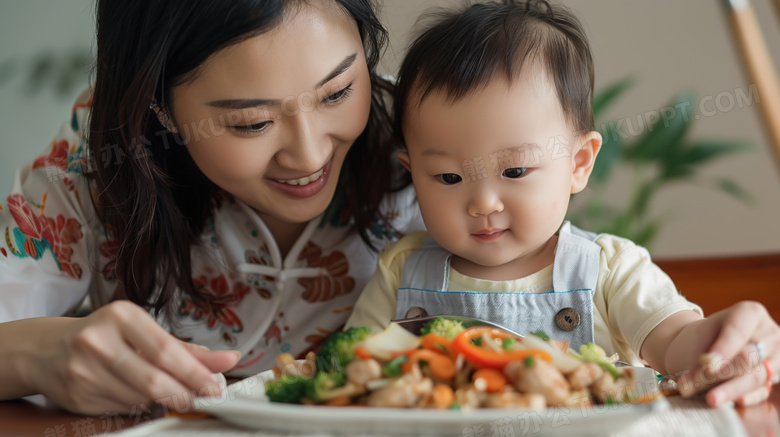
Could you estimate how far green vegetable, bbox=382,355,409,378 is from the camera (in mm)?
697

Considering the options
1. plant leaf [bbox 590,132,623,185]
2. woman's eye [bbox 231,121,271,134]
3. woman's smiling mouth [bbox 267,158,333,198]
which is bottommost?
plant leaf [bbox 590,132,623,185]

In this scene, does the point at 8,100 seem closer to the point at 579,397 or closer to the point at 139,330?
the point at 139,330

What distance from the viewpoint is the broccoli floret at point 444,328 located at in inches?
31.8

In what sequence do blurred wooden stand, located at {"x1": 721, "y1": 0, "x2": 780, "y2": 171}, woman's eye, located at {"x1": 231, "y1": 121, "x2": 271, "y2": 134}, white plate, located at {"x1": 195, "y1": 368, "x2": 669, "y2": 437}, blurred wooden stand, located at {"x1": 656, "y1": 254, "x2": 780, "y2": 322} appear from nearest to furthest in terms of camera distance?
white plate, located at {"x1": 195, "y1": 368, "x2": 669, "y2": 437} < blurred wooden stand, located at {"x1": 721, "y1": 0, "x2": 780, "y2": 171} < woman's eye, located at {"x1": 231, "y1": 121, "x2": 271, "y2": 134} < blurred wooden stand, located at {"x1": 656, "y1": 254, "x2": 780, "y2": 322}

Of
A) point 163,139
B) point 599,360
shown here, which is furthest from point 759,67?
point 163,139

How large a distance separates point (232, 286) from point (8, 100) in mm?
2089

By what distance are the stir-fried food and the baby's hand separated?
0.31 ft

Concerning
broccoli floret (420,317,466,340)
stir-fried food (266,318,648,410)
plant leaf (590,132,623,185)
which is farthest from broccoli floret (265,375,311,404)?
plant leaf (590,132,623,185)

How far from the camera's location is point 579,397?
2.19 ft

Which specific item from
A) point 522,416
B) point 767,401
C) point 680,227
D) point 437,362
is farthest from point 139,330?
point 680,227

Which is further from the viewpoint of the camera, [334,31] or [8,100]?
[8,100]

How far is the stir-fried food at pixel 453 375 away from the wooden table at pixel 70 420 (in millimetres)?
143

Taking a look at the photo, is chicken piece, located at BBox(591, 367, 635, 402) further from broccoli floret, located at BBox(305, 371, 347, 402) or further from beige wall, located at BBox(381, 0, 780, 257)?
beige wall, located at BBox(381, 0, 780, 257)

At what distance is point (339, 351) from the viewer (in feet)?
2.53
